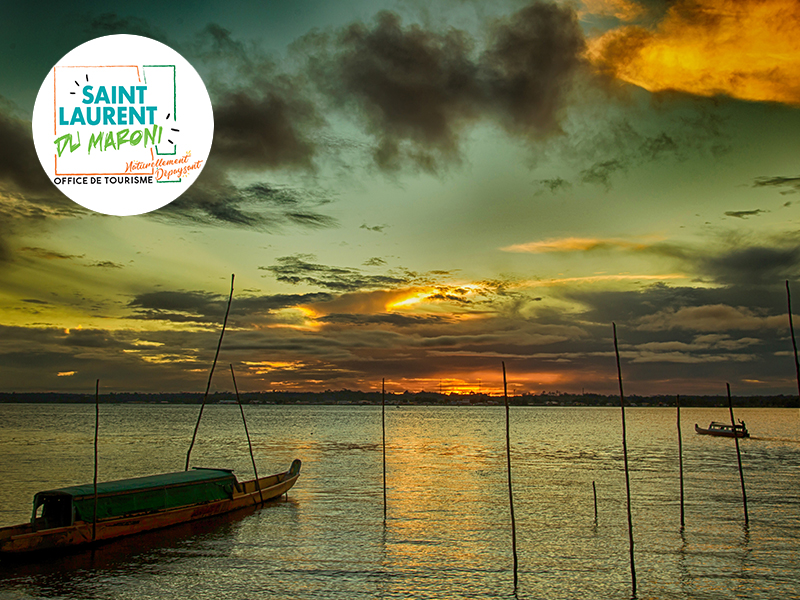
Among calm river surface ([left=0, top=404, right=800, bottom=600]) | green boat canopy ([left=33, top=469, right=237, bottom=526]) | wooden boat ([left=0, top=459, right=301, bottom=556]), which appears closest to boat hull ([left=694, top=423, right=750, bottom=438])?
calm river surface ([left=0, top=404, right=800, bottom=600])

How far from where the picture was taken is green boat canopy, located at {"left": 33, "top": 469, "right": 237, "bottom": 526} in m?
21.2

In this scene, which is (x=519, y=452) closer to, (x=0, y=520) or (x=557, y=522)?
(x=557, y=522)

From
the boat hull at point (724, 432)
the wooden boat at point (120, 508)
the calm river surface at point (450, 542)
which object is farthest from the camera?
the boat hull at point (724, 432)

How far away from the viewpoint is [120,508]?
22.5 metres

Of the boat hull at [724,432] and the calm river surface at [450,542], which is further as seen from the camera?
the boat hull at [724,432]

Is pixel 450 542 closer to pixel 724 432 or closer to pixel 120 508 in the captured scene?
pixel 120 508

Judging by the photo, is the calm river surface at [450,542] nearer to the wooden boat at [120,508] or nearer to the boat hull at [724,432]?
the wooden boat at [120,508]

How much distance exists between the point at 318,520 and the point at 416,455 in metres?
33.7

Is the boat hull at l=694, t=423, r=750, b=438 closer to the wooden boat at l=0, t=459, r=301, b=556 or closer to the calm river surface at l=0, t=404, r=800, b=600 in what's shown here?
the calm river surface at l=0, t=404, r=800, b=600

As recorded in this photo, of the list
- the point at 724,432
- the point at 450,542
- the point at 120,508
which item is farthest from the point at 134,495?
the point at 724,432

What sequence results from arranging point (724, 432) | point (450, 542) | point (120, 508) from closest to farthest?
point (120, 508) < point (450, 542) < point (724, 432)

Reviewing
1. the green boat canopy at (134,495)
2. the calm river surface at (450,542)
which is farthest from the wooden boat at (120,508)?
the calm river surface at (450,542)

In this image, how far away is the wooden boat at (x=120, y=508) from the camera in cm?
1994

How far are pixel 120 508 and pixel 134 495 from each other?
0.89m
